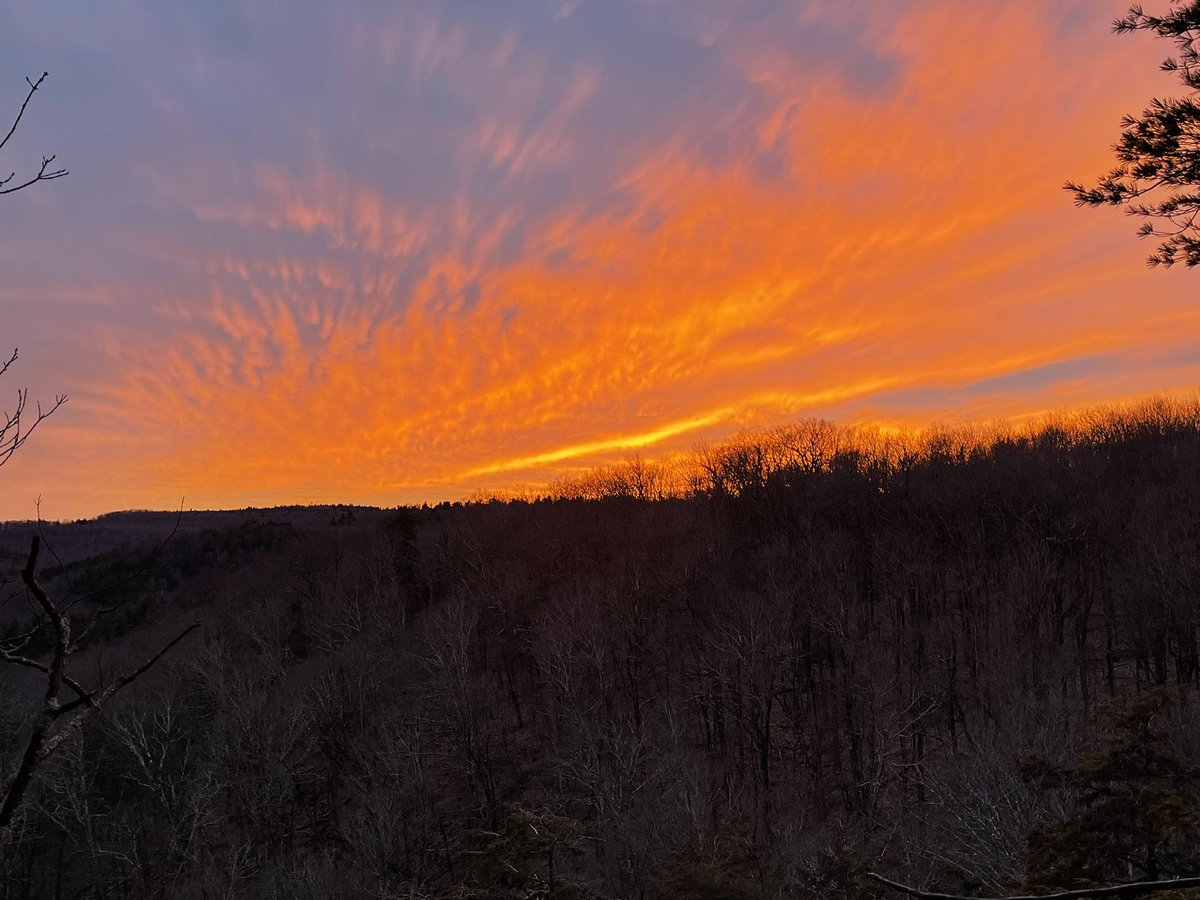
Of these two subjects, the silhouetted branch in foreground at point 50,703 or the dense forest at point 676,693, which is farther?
the dense forest at point 676,693

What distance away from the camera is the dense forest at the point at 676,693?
1022 inches

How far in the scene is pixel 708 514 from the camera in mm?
59938

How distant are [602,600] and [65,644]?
47.5 metres

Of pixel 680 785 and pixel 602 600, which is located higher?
pixel 602 600

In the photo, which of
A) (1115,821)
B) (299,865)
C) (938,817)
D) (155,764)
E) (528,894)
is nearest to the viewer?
(1115,821)

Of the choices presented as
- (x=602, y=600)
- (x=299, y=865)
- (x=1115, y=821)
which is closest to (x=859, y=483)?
(x=602, y=600)

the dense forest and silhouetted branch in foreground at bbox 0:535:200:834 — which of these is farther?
the dense forest

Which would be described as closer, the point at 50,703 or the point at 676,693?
the point at 50,703

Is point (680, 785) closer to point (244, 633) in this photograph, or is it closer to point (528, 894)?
point (528, 894)

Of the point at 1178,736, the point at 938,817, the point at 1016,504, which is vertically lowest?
the point at 938,817

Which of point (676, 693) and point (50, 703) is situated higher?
point (50, 703)

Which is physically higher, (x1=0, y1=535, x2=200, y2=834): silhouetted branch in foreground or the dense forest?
(x1=0, y1=535, x2=200, y2=834): silhouetted branch in foreground

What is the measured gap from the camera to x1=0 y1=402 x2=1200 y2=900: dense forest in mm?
25969

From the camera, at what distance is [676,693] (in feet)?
153
